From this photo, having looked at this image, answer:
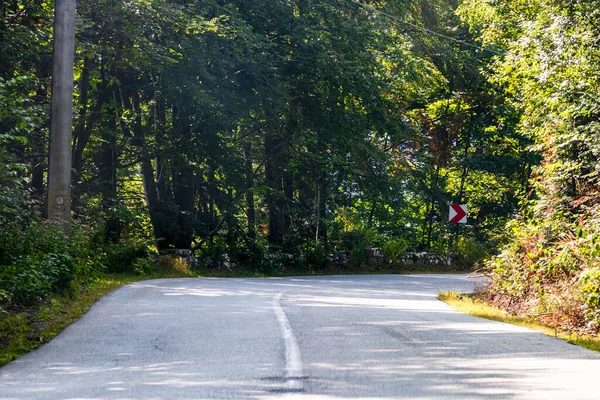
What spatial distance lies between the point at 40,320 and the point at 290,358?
561 centimetres

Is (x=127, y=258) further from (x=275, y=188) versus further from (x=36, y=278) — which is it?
(x=36, y=278)

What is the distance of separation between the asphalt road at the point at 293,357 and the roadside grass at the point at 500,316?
1.51 ft

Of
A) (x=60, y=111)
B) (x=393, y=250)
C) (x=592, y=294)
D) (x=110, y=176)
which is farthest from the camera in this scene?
(x=393, y=250)

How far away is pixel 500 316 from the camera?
1551 cm

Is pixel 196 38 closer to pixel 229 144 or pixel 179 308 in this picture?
pixel 229 144

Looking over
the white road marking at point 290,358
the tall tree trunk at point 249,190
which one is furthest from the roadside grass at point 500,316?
the tall tree trunk at point 249,190

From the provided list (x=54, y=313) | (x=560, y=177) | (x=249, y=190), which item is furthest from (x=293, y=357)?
(x=249, y=190)

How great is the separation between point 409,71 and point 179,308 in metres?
22.0

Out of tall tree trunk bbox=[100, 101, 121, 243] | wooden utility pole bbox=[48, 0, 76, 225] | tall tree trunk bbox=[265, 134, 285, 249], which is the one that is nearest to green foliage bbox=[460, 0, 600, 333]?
wooden utility pole bbox=[48, 0, 76, 225]

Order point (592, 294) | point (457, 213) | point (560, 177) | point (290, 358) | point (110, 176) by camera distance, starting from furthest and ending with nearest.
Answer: point (457, 213) < point (110, 176) < point (560, 177) < point (592, 294) < point (290, 358)

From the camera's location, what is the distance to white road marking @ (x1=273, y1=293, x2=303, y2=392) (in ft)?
24.8

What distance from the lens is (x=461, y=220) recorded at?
110 ft

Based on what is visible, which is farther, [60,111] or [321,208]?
[321,208]

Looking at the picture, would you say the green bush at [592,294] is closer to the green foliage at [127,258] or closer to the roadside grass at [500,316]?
the roadside grass at [500,316]
